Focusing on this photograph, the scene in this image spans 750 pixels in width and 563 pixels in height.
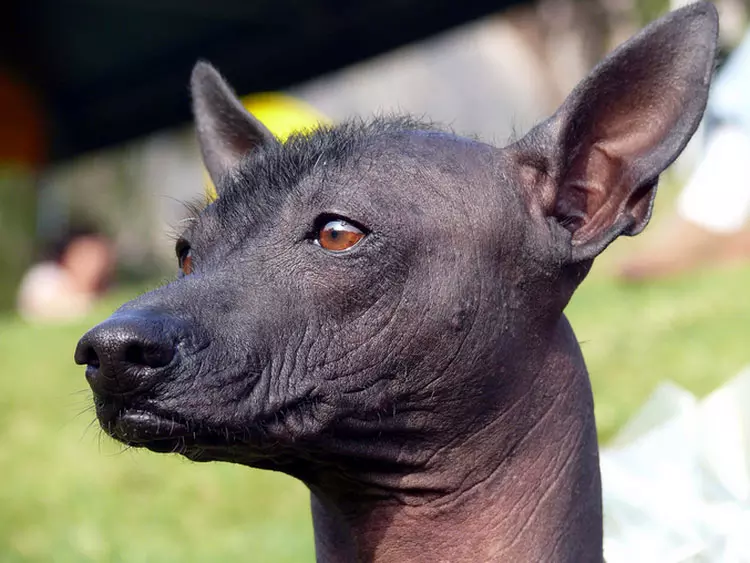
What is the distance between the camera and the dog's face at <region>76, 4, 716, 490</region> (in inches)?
67.2

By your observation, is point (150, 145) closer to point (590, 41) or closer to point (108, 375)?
point (590, 41)

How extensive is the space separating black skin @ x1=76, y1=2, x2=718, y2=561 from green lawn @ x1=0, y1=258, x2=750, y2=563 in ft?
6.36

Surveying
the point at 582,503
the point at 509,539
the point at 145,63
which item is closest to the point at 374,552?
the point at 509,539

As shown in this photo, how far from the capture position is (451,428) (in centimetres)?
193

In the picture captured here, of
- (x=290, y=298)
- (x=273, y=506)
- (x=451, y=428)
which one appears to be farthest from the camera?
(x=273, y=506)

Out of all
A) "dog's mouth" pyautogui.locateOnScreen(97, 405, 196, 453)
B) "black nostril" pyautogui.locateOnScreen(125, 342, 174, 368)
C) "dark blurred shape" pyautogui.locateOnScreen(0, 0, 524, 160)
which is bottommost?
"dog's mouth" pyautogui.locateOnScreen(97, 405, 196, 453)

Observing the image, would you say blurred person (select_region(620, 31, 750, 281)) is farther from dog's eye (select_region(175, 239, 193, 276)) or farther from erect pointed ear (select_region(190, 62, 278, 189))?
dog's eye (select_region(175, 239, 193, 276))

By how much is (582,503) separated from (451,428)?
0.32 m

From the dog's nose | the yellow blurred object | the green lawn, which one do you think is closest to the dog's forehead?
the dog's nose

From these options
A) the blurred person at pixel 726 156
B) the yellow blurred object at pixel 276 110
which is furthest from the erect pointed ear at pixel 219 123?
the yellow blurred object at pixel 276 110

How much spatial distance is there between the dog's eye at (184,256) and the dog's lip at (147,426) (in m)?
0.40

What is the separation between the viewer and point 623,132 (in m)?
2.08

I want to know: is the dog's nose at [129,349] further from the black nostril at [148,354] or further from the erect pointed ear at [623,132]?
the erect pointed ear at [623,132]

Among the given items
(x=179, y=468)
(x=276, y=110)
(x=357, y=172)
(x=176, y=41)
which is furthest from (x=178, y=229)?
(x=276, y=110)
